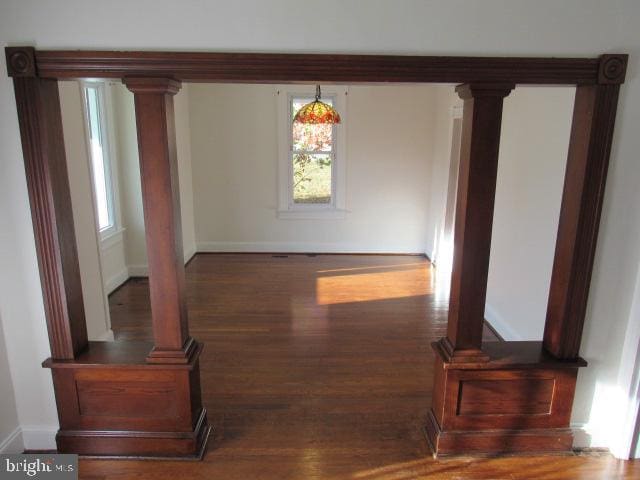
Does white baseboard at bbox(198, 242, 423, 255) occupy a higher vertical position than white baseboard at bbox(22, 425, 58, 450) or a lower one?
higher

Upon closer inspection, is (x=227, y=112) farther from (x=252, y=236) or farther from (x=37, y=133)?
(x=37, y=133)

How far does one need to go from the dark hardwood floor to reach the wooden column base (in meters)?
0.09

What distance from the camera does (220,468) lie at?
2.42m

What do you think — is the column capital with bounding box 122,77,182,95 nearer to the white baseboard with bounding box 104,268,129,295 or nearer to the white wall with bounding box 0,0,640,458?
the white wall with bounding box 0,0,640,458

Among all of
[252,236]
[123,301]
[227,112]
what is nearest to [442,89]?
[227,112]

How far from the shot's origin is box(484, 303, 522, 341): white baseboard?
12.6ft

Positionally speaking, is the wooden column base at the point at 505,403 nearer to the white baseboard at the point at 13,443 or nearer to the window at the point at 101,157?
the white baseboard at the point at 13,443

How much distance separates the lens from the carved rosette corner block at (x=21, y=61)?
1.99m

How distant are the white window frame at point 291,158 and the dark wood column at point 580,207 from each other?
4.36m

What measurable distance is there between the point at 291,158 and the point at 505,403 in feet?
15.4

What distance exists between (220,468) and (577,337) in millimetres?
1996

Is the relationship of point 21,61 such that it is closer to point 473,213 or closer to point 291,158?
point 473,213

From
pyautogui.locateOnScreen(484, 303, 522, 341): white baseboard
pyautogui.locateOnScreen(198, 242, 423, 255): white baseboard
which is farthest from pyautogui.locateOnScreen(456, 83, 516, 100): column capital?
pyautogui.locateOnScreen(198, 242, 423, 255): white baseboard

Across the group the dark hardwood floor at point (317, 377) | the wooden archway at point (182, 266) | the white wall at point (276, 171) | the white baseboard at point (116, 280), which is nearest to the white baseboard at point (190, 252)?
the white wall at point (276, 171)
